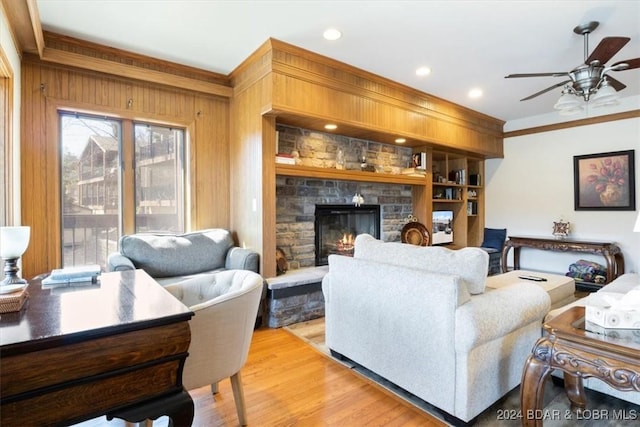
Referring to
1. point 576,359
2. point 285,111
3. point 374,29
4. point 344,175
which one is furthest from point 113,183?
point 576,359

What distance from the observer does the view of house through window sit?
10.6 feet

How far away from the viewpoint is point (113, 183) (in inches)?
136

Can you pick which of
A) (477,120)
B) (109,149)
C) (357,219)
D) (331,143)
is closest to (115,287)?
(109,149)

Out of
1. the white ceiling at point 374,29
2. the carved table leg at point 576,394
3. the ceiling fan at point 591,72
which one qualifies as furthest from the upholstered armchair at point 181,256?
the ceiling fan at point 591,72

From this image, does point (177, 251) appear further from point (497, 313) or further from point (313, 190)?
point (497, 313)

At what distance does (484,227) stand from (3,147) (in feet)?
22.0

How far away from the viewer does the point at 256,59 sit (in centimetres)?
335

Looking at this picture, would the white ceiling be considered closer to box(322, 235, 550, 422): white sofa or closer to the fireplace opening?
the fireplace opening

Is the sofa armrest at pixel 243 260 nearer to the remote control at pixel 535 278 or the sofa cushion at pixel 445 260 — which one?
the sofa cushion at pixel 445 260

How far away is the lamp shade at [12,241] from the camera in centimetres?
149

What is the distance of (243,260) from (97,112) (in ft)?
6.82

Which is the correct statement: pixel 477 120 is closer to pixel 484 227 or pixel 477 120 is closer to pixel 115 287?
pixel 484 227

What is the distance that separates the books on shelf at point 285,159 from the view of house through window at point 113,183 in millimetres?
1232

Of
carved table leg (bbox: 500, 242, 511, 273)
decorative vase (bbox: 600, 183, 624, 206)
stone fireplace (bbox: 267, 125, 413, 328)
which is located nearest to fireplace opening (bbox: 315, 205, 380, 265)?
stone fireplace (bbox: 267, 125, 413, 328)
